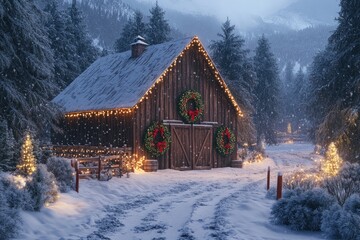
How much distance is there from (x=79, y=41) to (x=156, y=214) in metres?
38.5

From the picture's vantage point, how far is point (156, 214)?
12.0 m

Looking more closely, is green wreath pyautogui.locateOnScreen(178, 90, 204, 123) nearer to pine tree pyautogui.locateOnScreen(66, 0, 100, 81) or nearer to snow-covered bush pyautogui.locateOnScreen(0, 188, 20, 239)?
snow-covered bush pyautogui.locateOnScreen(0, 188, 20, 239)

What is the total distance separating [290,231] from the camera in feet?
33.0

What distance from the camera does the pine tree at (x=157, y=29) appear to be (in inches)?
1893

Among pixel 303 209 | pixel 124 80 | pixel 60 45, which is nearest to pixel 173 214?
pixel 303 209

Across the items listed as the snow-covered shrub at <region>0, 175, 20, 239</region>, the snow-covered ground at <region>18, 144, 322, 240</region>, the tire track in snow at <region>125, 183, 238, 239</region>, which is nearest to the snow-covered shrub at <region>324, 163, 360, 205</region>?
the snow-covered ground at <region>18, 144, 322, 240</region>

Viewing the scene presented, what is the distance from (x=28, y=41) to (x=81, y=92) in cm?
1042

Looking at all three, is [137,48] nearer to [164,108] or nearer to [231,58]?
[164,108]

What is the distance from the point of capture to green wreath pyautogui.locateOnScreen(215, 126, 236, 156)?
27500 mm

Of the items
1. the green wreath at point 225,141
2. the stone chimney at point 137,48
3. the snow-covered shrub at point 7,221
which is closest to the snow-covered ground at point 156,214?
the snow-covered shrub at point 7,221

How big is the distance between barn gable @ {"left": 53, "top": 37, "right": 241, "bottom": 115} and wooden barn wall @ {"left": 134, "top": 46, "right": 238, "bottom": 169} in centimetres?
46

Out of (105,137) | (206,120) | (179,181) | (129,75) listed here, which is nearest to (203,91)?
(206,120)

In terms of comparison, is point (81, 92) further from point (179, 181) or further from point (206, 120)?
point (179, 181)

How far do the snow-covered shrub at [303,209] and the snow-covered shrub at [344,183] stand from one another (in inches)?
43.1
